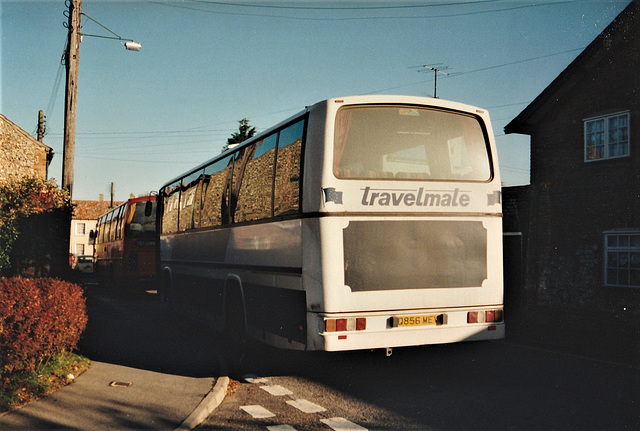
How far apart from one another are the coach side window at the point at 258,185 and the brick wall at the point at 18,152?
27.5 metres

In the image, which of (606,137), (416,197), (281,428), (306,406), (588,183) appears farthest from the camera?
(588,183)

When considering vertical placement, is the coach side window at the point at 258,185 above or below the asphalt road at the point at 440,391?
above

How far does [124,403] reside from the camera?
675 centimetres

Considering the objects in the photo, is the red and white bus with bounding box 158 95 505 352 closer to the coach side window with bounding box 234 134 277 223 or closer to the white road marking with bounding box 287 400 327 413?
the coach side window with bounding box 234 134 277 223

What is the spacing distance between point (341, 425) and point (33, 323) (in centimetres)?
373

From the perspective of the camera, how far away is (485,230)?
323 inches

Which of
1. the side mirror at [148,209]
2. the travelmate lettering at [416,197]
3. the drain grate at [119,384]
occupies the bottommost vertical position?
the drain grate at [119,384]

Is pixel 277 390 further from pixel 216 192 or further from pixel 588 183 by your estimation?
pixel 588 183

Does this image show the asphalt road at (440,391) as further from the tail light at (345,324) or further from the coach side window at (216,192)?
the coach side window at (216,192)

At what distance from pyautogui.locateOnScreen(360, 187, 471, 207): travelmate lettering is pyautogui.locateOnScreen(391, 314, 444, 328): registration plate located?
1.39 m

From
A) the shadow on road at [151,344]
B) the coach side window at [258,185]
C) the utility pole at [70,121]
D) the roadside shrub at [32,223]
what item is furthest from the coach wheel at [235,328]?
the utility pole at [70,121]

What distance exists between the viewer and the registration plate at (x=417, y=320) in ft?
24.7

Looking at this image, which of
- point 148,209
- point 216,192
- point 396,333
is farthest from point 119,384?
point 148,209

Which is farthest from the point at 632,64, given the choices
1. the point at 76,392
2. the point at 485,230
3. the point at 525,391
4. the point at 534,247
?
the point at 76,392
